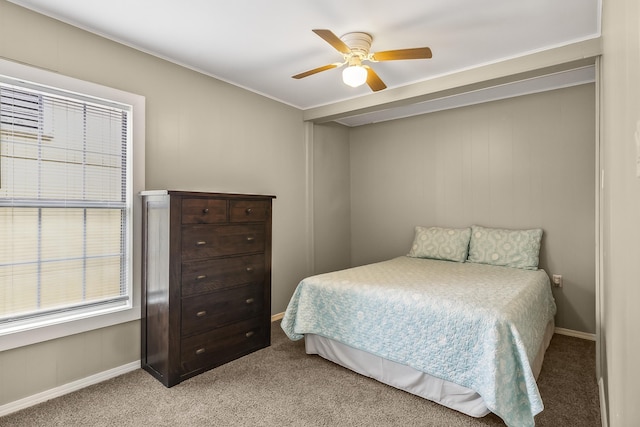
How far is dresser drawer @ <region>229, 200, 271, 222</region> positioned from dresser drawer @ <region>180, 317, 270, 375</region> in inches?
33.6

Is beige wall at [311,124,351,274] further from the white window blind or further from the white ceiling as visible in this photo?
the white window blind

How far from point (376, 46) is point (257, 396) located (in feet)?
8.62

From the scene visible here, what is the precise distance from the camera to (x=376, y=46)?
270 cm

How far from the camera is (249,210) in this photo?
2943 mm

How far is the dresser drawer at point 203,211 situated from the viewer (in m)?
2.51

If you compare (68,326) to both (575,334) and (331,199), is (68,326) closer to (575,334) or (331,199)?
(331,199)

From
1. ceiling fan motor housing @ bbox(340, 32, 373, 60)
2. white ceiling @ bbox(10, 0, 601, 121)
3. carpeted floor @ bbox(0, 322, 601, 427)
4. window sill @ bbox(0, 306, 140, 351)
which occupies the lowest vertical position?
carpeted floor @ bbox(0, 322, 601, 427)

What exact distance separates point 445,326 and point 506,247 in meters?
1.76

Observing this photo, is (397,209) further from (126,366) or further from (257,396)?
(126,366)

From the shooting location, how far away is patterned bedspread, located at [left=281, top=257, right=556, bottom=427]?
1.91m

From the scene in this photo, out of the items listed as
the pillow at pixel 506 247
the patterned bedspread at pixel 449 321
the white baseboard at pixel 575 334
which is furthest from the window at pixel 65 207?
the white baseboard at pixel 575 334

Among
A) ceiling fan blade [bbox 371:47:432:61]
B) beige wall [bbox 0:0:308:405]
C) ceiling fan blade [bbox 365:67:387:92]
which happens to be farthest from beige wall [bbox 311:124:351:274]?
ceiling fan blade [bbox 371:47:432:61]

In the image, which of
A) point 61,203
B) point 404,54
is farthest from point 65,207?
point 404,54

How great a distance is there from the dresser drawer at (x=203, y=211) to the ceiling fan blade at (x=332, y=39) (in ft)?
4.51
